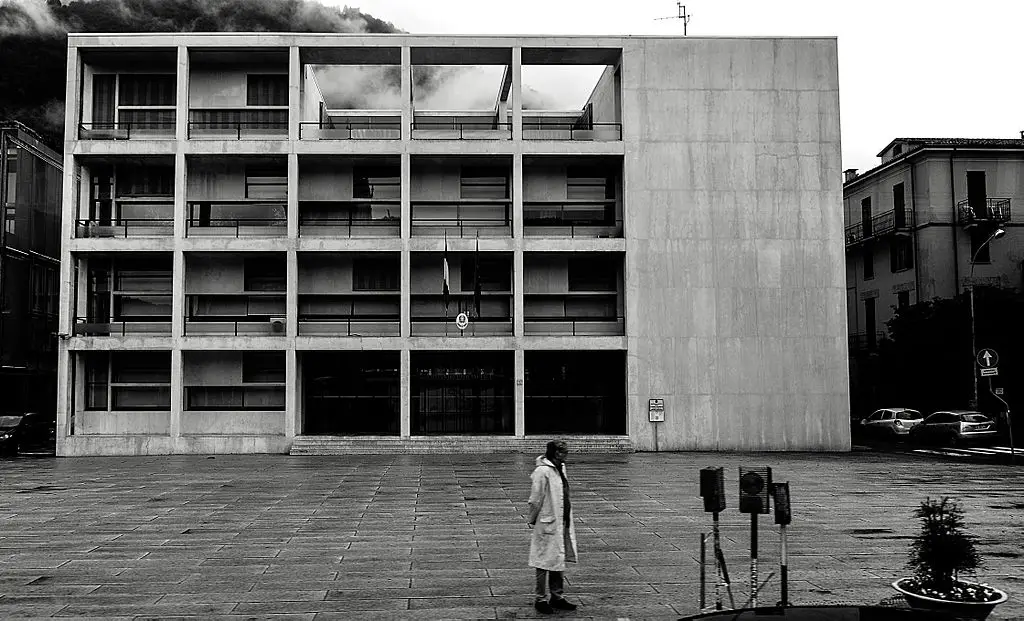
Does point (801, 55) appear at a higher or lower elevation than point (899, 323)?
higher

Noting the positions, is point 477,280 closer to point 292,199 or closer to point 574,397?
point 574,397

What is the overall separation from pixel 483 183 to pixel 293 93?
25.5 ft

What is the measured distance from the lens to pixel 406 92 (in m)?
33.7

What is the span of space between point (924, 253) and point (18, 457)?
42.6 meters

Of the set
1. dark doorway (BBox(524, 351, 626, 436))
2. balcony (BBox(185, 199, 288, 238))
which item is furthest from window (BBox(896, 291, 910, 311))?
balcony (BBox(185, 199, 288, 238))

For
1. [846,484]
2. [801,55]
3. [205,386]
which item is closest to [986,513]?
[846,484]

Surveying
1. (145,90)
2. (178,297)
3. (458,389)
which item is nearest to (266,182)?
(178,297)

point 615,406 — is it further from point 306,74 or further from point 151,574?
point 151,574

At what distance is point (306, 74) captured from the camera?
117 feet

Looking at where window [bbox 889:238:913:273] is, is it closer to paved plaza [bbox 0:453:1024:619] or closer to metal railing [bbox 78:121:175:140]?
paved plaza [bbox 0:453:1024:619]

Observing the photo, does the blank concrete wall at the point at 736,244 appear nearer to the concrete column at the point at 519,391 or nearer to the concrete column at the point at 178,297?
the concrete column at the point at 519,391

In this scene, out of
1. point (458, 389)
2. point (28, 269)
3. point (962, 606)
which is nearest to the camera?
point (962, 606)

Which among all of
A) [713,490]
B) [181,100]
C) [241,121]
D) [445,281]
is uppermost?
[181,100]

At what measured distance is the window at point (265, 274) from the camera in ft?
115
